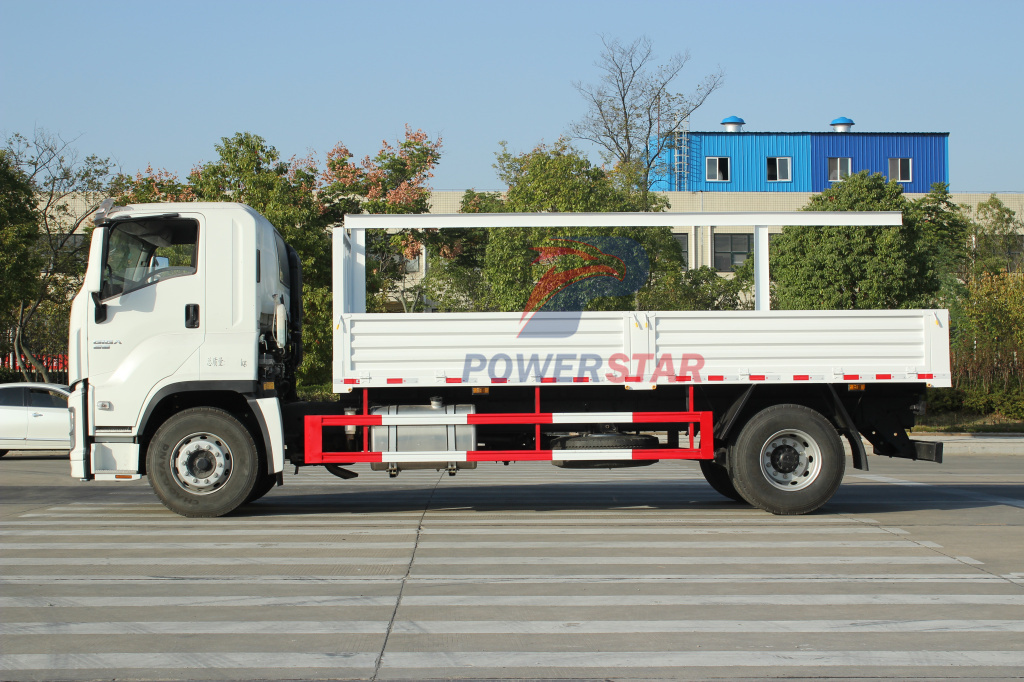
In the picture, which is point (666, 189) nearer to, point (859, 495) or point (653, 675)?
point (859, 495)

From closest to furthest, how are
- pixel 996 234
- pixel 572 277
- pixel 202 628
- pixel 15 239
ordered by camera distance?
pixel 202 628, pixel 15 239, pixel 572 277, pixel 996 234

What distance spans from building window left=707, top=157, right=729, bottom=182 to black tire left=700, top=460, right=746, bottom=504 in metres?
42.6

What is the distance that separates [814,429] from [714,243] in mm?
37421

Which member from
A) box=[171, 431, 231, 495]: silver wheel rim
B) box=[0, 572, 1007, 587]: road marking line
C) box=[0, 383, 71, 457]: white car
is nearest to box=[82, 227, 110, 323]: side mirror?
box=[171, 431, 231, 495]: silver wheel rim

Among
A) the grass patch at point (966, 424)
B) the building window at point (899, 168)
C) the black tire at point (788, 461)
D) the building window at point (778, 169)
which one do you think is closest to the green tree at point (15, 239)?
the black tire at point (788, 461)

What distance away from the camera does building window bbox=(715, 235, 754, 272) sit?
1793 inches

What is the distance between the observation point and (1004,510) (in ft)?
32.9

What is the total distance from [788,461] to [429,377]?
367cm

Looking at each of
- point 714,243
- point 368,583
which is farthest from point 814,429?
point 714,243

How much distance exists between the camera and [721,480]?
35.4ft

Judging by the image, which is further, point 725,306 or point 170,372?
point 725,306

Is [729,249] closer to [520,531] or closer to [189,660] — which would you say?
[520,531]

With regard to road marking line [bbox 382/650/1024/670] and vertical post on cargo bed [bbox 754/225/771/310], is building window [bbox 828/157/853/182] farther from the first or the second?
road marking line [bbox 382/650/1024/670]

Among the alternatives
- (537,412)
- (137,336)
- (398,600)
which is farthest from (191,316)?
(398,600)
